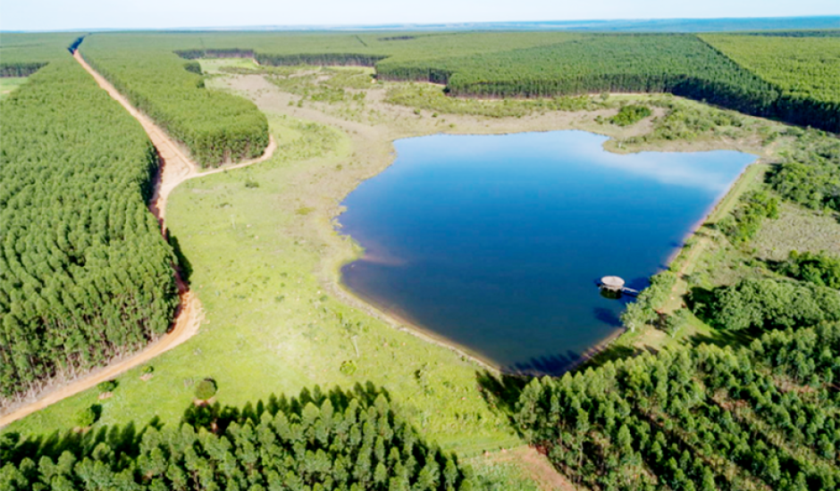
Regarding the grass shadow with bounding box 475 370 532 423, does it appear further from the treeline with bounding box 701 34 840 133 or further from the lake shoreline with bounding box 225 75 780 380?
the treeline with bounding box 701 34 840 133

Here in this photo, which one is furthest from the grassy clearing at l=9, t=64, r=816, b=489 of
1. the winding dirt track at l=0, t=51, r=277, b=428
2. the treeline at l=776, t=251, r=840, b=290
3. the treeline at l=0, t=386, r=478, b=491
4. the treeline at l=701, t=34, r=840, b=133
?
the treeline at l=701, t=34, r=840, b=133

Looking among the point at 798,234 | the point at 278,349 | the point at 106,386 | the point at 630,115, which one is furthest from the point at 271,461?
the point at 630,115

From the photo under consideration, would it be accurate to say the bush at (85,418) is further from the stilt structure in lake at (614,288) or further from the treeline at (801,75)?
the treeline at (801,75)

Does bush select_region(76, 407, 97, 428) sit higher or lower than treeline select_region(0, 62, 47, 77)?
lower

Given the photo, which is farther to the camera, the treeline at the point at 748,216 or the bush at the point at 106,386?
the treeline at the point at 748,216

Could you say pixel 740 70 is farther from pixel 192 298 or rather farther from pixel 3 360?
pixel 3 360

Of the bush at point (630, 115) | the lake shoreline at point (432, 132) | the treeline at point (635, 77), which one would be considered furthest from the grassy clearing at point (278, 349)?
the treeline at point (635, 77)
